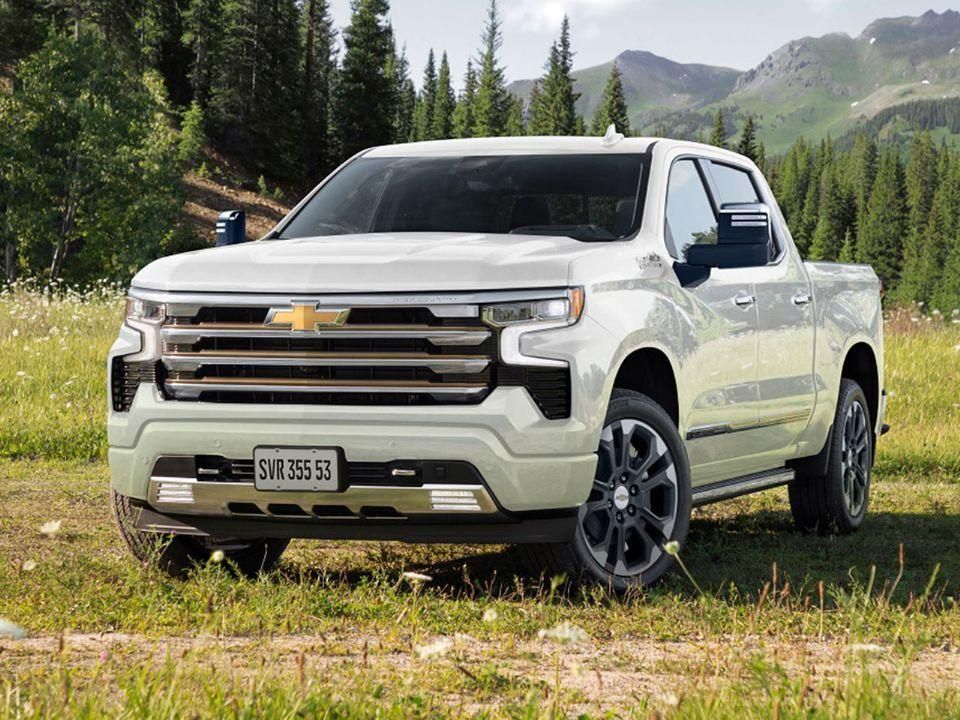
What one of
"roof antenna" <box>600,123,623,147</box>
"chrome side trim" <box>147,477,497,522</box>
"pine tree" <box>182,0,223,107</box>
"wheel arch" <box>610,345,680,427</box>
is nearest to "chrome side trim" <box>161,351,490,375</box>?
"chrome side trim" <box>147,477,497,522</box>

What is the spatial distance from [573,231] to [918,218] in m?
165

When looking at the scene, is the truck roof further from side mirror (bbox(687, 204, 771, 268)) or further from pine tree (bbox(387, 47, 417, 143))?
pine tree (bbox(387, 47, 417, 143))

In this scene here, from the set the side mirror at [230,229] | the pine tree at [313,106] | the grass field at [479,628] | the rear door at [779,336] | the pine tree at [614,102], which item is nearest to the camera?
the grass field at [479,628]

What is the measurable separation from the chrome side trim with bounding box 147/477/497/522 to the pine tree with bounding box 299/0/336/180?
8898 centimetres

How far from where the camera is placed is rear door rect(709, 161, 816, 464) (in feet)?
24.8

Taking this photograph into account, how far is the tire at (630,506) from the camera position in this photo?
5973 millimetres

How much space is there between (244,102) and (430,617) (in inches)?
3364

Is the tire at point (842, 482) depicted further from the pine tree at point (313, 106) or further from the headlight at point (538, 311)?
the pine tree at point (313, 106)

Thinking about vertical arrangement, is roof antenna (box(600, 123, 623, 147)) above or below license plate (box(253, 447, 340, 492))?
above

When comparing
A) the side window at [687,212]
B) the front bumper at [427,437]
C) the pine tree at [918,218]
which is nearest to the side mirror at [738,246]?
the side window at [687,212]

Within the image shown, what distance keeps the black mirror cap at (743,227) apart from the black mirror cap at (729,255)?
0.03m

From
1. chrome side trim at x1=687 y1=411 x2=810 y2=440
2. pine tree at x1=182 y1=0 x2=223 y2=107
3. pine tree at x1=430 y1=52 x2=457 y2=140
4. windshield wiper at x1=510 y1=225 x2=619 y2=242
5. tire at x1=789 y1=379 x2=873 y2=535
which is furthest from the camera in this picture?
pine tree at x1=430 y1=52 x2=457 y2=140

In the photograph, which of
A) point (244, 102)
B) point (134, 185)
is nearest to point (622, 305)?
point (134, 185)

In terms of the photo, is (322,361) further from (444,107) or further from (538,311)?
(444,107)
